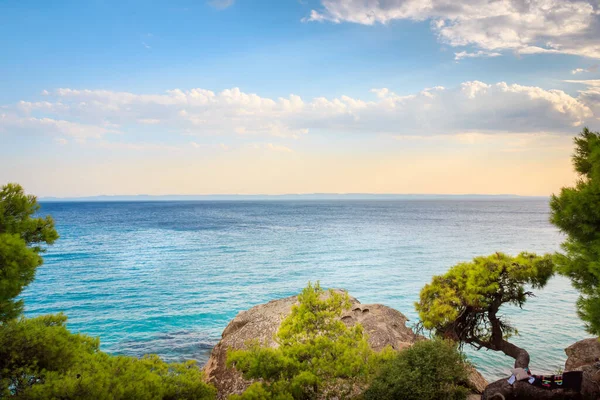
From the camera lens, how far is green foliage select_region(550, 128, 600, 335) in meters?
13.8

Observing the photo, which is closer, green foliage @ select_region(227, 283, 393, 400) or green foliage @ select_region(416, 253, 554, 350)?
green foliage @ select_region(227, 283, 393, 400)

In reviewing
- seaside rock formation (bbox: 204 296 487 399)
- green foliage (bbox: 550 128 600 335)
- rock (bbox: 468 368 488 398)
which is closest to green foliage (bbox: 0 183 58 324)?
seaside rock formation (bbox: 204 296 487 399)

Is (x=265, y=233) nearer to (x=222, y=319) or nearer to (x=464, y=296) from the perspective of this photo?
(x=222, y=319)

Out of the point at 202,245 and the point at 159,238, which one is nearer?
the point at 202,245

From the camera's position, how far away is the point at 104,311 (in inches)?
1357

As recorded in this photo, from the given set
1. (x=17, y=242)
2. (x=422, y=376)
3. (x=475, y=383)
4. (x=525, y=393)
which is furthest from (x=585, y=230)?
(x=17, y=242)

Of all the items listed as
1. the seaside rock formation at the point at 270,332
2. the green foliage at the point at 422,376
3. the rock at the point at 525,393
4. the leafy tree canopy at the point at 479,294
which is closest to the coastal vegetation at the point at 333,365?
the green foliage at the point at 422,376

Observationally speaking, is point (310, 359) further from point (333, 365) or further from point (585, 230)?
point (585, 230)

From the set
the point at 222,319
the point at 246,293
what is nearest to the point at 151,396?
the point at 222,319

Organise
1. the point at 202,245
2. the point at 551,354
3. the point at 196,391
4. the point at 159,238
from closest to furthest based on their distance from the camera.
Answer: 1. the point at 196,391
2. the point at 551,354
3. the point at 202,245
4. the point at 159,238

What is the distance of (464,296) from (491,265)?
2.18 metres

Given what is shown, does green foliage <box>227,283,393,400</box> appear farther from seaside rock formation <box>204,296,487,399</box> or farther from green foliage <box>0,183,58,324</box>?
green foliage <box>0,183,58,324</box>

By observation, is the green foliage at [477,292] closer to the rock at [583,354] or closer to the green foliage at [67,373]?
the rock at [583,354]

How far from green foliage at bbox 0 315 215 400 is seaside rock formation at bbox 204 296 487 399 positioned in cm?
627
